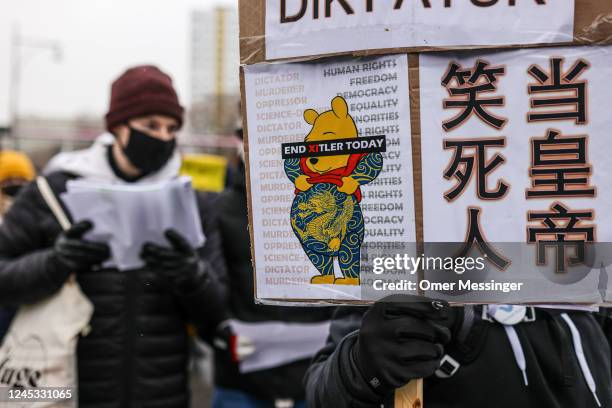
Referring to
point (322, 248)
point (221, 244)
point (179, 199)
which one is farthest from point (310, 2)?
point (221, 244)

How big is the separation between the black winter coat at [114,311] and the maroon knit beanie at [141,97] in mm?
370

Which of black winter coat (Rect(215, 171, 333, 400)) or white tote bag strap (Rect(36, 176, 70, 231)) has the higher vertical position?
white tote bag strap (Rect(36, 176, 70, 231))

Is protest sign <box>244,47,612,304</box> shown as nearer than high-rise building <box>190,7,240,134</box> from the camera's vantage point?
Yes

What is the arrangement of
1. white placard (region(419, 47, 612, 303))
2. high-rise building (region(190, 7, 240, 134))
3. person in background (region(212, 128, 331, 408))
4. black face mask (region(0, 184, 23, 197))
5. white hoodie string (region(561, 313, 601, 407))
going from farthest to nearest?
high-rise building (region(190, 7, 240, 134)) → black face mask (region(0, 184, 23, 197)) → person in background (region(212, 128, 331, 408)) → white hoodie string (region(561, 313, 601, 407)) → white placard (region(419, 47, 612, 303))

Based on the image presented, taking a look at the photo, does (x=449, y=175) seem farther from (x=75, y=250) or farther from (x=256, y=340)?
(x=256, y=340)

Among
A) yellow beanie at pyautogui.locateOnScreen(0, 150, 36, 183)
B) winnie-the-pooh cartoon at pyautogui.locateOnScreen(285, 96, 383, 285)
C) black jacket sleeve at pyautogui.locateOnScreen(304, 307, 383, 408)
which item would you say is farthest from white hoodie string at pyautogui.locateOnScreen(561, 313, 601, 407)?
yellow beanie at pyautogui.locateOnScreen(0, 150, 36, 183)

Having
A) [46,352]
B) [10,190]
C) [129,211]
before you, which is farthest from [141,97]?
[10,190]

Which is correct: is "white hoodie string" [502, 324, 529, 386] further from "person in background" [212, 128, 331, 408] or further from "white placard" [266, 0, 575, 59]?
"person in background" [212, 128, 331, 408]

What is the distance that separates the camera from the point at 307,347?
10.5 feet

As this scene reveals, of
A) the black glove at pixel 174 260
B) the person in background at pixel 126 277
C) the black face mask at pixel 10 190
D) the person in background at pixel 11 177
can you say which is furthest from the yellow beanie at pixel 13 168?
the black glove at pixel 174 260

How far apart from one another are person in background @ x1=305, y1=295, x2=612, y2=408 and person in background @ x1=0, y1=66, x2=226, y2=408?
1206mm

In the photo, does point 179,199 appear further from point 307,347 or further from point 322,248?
point 322,248

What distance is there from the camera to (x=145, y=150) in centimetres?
288

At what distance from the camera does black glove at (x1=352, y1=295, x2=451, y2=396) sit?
4.57ft
